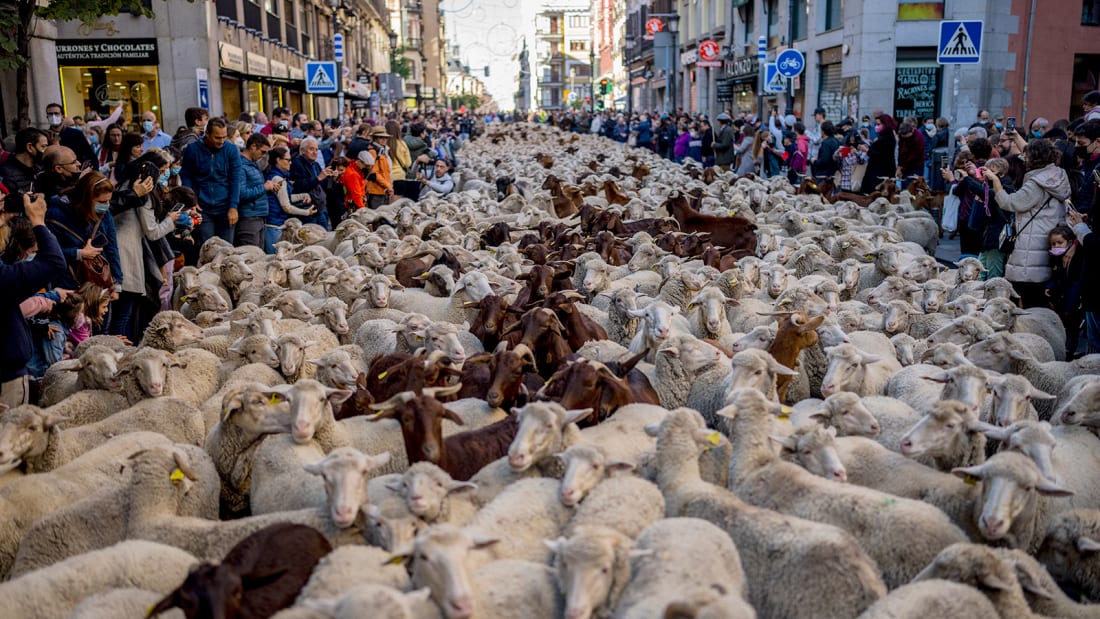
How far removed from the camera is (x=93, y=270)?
6.75m

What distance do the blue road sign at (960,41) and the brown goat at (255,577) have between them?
9.69 metres

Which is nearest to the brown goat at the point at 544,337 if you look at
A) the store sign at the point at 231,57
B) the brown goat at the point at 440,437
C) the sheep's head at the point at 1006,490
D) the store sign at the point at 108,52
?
the brown goat at the point at 440,437

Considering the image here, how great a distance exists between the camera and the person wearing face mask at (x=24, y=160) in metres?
8.15

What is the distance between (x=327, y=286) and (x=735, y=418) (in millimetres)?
4789

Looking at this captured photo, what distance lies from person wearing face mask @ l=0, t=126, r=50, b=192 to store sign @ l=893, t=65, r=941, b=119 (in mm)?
19239

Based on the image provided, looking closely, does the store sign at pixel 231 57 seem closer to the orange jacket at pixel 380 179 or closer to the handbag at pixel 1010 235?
the orange jacket at pixel 380 179

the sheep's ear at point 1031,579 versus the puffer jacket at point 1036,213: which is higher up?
the puffer jacket at point 1036,213

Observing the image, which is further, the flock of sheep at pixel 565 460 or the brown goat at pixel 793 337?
the brown goat at pixel 793 337

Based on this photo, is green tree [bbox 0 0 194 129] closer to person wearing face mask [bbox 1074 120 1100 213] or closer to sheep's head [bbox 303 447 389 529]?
sheep's head [bbox 303 447 389 529]

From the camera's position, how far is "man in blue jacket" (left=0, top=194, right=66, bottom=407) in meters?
4.74

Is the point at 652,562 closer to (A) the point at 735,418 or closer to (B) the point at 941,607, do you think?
(B) the point at 941,607

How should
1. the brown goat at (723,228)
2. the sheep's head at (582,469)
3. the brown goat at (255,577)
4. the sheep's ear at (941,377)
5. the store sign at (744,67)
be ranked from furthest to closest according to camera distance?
1. the store sign at (744,67)
2. the brown goat at (723,228)
3. the sheep's ear at (941,377)
4. the sheep's head at (582,469)
5. the brown goat at (255,577)

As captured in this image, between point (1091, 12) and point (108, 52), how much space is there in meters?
21.7

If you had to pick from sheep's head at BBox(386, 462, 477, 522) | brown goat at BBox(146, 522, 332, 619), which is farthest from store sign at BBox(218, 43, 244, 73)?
brown goat at BBox(146, 522, 332, 619)
